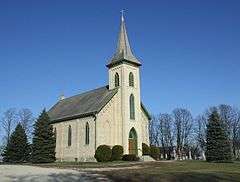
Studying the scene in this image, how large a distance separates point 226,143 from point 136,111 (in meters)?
12.5

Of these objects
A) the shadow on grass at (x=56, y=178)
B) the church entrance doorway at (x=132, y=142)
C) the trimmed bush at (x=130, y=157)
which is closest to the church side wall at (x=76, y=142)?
the trimmed bush at (x=130, y=157)

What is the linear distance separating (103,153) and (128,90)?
9.51 meters

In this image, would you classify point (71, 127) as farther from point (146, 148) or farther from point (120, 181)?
point (120, 181)

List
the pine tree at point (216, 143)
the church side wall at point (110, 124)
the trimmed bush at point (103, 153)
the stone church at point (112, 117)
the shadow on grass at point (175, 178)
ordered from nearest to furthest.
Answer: the shadow on grass at point (175, 178) → the trimmed bush at point (103, 153) → the church side wall at point (110, 124) → the stone church at point (112, 117) → the pine tree at point (216, 143)

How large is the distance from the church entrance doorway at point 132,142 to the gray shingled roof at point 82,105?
18.6 ft

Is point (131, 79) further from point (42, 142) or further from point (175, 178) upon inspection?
point (175, 178)

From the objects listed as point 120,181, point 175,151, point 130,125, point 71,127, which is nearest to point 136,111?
point 130,125

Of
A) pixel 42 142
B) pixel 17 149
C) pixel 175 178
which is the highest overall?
pixel 42 142

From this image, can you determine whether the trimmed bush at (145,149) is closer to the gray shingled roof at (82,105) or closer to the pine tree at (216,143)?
the pine tree at (216,143)

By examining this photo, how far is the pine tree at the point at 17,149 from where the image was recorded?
51.9 meters

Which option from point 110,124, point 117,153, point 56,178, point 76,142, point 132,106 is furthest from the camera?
point 132,106

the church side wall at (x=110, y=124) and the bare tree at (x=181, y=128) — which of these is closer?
the church side wall at (x=110, y=124)

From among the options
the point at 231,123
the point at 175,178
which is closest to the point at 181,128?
the point at 231,123

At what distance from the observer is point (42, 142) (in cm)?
4747
